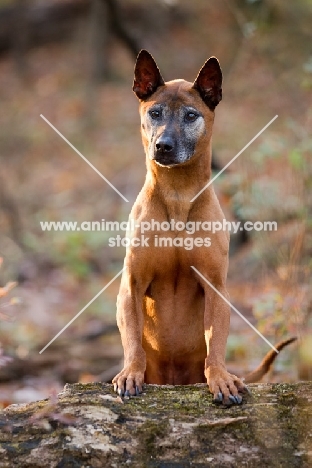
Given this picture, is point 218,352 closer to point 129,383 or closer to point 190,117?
point 129,383

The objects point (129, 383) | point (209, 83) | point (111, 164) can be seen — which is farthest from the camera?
point (111, 164)

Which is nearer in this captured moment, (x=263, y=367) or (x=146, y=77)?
(x=146, y=77)

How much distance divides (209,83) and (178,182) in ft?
2.54

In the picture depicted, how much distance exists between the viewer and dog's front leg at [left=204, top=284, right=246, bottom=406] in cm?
437

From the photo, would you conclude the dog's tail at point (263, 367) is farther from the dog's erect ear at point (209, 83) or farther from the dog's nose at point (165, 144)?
the dog's erect ear at point (209, 83)

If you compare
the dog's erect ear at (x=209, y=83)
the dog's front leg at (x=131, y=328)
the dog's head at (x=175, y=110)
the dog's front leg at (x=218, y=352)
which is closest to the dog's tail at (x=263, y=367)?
the dog's front leg at (x=218, y=352)

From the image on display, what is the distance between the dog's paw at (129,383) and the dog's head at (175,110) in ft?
4.79

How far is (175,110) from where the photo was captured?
207 inches

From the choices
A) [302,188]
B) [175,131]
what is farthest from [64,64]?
[175,131]

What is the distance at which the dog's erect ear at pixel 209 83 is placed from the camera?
5.37 meters

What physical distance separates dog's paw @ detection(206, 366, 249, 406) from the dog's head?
1.48 metres

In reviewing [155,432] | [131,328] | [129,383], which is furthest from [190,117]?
[155,432]

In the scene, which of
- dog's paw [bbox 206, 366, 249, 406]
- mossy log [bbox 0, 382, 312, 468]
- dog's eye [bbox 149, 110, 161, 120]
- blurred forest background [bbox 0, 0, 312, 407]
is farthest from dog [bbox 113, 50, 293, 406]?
blurred forest background [bbox 0, 0, 312, 407]

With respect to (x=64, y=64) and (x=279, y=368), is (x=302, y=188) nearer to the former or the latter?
(x=279, y=368)
